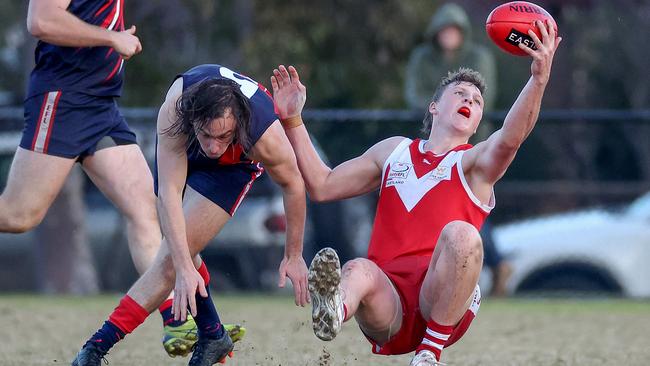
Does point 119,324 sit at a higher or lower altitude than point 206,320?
higher

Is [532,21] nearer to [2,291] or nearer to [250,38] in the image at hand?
[2,291]

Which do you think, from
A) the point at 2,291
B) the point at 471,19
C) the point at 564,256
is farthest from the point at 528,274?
the point at 471,19

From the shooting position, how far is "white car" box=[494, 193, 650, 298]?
11.7 meters

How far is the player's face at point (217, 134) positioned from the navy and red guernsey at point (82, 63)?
→ 139cm

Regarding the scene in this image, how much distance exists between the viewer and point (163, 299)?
5824 mm

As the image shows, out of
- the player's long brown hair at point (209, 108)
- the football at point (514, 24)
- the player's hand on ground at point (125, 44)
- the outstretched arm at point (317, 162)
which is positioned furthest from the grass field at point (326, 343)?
the football at point (514, 24)

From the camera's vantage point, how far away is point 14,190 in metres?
6.44

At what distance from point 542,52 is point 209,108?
4.40 ft

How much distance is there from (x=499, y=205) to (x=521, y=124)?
673cm

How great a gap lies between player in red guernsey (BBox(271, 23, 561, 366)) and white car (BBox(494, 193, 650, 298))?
6.00 meters

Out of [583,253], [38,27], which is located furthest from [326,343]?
[583,253]

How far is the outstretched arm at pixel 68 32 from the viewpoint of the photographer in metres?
6.21

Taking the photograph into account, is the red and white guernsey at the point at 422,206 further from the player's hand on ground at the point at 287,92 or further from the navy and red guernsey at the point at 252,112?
the navy and red guernsey at the point at 252,112

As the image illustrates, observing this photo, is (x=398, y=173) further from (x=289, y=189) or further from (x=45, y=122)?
(x=45, y=122)
